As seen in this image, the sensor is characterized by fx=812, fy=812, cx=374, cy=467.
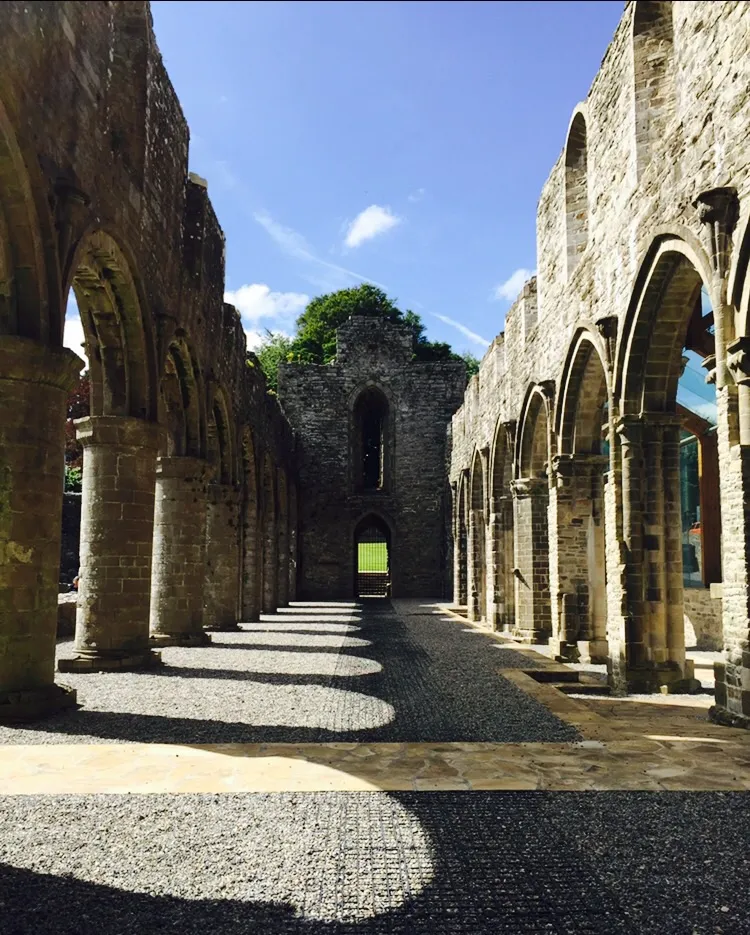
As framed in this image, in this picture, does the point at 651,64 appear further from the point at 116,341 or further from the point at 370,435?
the point at 370,435

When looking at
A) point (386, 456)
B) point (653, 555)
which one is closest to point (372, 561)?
point (386, 456)

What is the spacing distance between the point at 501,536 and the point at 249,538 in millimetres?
5381

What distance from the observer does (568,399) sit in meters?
11.3

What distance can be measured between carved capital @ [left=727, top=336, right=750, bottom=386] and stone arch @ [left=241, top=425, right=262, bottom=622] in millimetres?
12069

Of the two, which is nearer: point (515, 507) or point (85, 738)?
point (85, 738)

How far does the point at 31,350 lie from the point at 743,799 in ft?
18.3

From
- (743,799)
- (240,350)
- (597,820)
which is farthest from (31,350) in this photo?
(240,350)

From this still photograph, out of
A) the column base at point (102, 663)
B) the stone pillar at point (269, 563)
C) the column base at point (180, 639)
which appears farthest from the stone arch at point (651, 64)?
the stone pillar at point (269, 563)

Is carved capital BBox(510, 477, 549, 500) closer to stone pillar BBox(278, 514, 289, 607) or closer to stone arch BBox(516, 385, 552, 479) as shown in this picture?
stone arch BBox(516, 385, 552, 479)

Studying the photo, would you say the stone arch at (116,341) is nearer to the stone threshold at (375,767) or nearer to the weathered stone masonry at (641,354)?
the stone threshold at (375,767)

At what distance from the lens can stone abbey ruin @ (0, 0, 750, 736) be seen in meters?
6.18

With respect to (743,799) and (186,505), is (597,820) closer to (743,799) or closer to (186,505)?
(743,799)

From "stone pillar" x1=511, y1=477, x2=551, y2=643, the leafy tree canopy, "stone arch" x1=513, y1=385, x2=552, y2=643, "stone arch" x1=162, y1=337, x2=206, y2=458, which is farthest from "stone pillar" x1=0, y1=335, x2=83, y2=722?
the leafy tree canopy

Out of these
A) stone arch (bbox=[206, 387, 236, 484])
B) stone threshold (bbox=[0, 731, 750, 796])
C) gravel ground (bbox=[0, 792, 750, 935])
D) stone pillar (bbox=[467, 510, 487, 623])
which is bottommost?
gravel ground (bbox=[0, 792, 750, 935])
